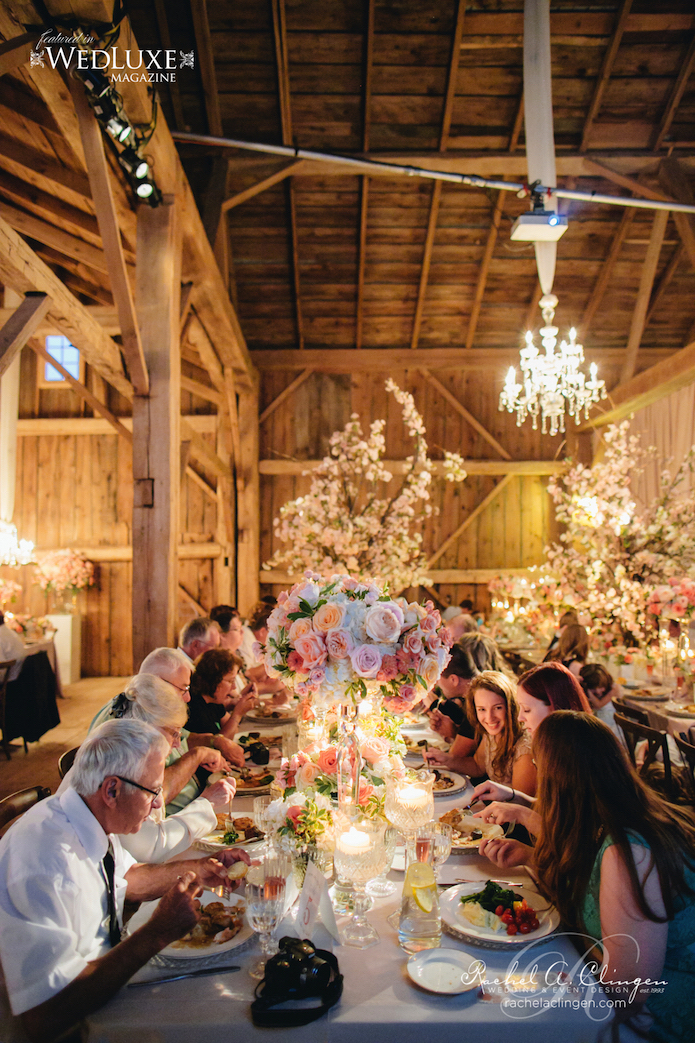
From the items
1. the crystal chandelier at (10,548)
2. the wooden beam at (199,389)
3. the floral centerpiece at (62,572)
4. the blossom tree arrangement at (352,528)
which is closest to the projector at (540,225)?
the blossom tree arrangement at (352,528)

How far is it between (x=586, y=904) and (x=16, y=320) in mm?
3262

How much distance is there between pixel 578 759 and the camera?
1.73m

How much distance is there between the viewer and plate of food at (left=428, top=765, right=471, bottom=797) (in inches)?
106

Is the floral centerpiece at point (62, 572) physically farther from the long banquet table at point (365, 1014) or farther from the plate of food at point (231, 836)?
Answer: the long banquet table at point (365, 1014)

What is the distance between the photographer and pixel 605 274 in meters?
8.72

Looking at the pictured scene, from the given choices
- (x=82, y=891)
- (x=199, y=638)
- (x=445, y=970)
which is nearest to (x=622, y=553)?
(x=199, y=638)

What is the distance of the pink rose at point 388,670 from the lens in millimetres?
1781

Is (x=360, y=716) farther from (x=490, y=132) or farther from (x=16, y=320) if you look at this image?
(x=490, y=132)

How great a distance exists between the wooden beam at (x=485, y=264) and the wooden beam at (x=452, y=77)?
1057 mm

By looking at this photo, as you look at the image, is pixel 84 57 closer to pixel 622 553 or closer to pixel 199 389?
pixel 622 553

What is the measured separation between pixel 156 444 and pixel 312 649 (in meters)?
2.82

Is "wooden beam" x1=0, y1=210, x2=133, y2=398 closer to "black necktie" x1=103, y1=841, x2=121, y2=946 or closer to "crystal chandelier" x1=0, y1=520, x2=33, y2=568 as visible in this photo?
"black necktie" x1=103, y1=841, x2=121, y2=946

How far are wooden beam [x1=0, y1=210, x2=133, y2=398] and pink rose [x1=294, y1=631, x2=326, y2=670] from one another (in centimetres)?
235

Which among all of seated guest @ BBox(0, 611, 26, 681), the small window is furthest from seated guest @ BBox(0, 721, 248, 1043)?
the small window
